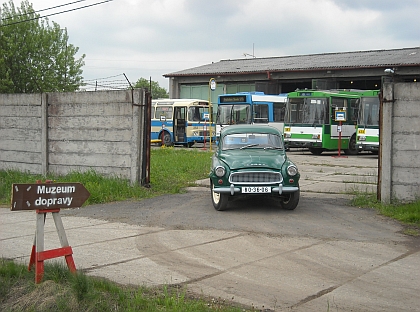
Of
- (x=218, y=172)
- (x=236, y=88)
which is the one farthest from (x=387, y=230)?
(x=236, y=88)

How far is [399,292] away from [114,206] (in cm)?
770

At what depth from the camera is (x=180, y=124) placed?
37938 mm

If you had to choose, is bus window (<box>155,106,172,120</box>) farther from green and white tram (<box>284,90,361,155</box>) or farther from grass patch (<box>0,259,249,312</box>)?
grass patch (<box>0,259,249,312</box>)

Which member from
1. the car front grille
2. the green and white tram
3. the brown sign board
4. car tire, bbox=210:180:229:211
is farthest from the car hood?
the green and white tram

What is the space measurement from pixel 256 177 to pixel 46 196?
5927mm

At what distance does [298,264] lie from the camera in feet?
26.2

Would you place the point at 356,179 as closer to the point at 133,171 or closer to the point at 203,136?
the point at 133,171

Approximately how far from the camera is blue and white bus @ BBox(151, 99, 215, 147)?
37.5 m

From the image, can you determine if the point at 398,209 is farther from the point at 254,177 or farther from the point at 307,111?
the point at 307,111

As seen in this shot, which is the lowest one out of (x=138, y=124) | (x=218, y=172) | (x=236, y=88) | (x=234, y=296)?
(x=234, y=296)

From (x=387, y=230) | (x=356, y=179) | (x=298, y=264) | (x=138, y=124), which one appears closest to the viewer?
(x=298, y=264)

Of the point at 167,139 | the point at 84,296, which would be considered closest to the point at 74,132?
the point at 84,296

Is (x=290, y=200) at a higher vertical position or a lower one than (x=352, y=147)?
lower

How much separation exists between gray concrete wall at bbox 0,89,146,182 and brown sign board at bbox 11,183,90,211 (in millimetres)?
7831
